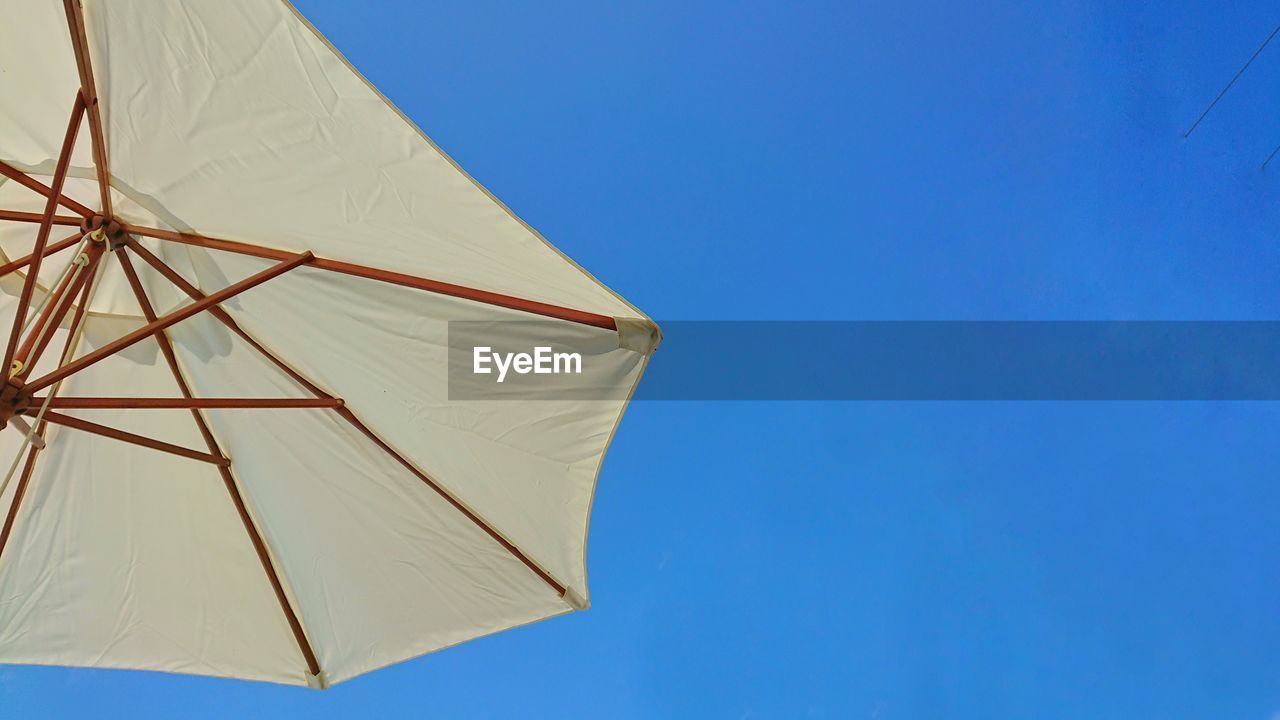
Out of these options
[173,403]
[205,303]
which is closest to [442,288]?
[205,303]

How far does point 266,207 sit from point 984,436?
3.74 metres

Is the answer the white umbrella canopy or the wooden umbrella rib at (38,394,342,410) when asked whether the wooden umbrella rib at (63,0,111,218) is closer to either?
the white umbrella canopy

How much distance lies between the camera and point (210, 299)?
180cm

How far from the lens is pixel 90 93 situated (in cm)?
168

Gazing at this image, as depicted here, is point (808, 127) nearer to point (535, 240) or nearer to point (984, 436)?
point (984, 436)

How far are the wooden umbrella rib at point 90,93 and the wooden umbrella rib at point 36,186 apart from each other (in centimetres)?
10

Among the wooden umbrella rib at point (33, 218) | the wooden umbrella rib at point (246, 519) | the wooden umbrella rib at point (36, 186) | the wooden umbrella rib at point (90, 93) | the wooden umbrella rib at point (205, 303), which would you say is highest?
the wooden umbrella rib at point (90, 93)

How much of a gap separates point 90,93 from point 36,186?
1.15 ft

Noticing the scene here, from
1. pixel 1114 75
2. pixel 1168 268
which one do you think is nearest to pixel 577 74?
pixel 1114 75

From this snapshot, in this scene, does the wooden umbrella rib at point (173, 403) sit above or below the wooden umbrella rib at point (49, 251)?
below

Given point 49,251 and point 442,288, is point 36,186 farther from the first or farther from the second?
point 442,288

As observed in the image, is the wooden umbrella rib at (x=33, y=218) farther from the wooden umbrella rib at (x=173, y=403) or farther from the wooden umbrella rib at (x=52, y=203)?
the wooden umbrella rib at (x=173, y=403)

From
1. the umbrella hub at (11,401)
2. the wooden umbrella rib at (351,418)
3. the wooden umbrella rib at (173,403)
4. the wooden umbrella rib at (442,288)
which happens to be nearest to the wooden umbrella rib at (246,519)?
the wooden umbrella rib at (351,418)

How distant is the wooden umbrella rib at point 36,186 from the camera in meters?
1.82
